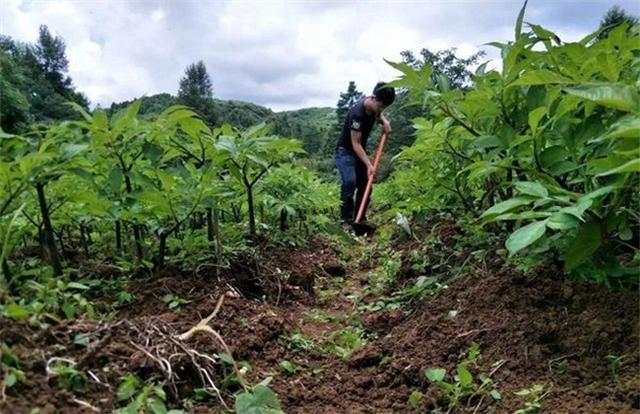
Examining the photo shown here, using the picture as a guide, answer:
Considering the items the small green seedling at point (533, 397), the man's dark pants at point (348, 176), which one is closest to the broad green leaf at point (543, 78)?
the small green seedling at point (533, 397)

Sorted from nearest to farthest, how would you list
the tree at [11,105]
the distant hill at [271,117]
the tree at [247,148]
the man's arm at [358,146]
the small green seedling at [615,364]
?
the small green seedling at [615,364] < the tree at [247,148] < the man's arm at [358,146] < the tree at [11,105] < the distant hill at [271,117]

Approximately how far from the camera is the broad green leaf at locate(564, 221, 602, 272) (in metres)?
1.41

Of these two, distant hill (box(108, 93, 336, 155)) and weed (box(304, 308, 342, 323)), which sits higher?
distant hill (box(108, 93, 336, 155))

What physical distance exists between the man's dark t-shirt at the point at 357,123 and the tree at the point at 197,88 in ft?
146

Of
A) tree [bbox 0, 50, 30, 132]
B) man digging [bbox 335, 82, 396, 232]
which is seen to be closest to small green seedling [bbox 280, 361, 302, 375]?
tree [bbox 0, 50, 30, 132]

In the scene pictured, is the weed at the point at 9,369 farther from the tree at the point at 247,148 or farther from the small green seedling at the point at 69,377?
the tree at the point at 247,148

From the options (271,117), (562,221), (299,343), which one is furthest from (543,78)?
(271,117)

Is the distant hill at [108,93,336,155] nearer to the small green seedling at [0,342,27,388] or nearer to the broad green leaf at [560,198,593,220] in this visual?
the small green seedling at [0,342,27,388]

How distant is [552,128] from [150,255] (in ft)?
5.97

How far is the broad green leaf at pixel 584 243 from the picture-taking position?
1409 millimetres

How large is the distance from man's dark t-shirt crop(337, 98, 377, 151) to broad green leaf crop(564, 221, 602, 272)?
4.59 metres

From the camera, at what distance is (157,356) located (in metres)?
1.37

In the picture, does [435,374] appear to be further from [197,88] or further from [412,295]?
[197,88]

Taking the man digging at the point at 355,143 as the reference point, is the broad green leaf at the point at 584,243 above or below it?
below
